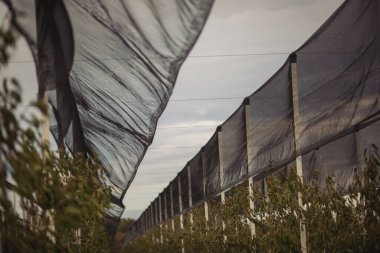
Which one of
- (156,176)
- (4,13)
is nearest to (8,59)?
(4,13)

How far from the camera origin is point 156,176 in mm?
18359

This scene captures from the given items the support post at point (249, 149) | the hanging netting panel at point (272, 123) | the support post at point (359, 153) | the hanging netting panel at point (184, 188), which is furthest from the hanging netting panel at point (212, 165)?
the hanging netting panel at point (184, 188)

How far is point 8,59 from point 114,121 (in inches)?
134

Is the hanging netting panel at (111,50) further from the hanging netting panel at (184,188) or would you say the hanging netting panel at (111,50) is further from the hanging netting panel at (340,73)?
the hanging netting panel at (184,188)

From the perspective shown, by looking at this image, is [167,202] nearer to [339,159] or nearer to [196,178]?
[196,178]

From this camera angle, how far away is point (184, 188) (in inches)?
584

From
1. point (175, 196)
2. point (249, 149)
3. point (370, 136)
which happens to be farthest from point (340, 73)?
point (175, 196)

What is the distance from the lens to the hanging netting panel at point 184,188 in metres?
14.3

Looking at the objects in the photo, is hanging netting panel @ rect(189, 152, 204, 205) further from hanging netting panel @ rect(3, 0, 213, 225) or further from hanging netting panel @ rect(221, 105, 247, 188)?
hanging netting panel @ rect(3, 0, 213, 225)

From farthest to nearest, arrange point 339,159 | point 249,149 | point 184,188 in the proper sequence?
point 184,188 < point 249,149 < point 339,159

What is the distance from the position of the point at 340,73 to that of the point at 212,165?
5.81 m

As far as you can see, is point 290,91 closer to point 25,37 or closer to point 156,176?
point 25,37

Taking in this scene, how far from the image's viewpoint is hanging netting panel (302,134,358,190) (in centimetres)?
679

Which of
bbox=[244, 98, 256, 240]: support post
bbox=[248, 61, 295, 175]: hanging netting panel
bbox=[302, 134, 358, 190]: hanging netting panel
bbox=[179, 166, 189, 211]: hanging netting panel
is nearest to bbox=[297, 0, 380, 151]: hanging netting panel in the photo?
bbox=[248, 61, 295, 175]: hanging netting panel
